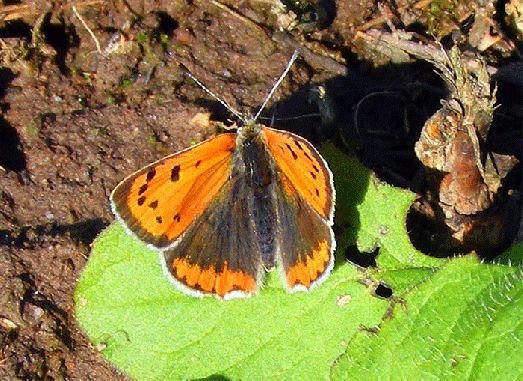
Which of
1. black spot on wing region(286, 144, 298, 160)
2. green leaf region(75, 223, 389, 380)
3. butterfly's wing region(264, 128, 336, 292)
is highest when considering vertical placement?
black spot on wing region(286, 144, 298, 160)

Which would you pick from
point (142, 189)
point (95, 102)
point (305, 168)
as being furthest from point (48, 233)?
point (305, 168)

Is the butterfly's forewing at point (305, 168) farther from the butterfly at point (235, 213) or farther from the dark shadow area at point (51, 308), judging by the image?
the dark shadow area at point (51, 308)

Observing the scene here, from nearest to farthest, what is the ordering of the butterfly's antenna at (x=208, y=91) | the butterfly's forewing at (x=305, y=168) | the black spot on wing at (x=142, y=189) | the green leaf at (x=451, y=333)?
the green leaf at (x=451, y=333), the butterfly's forewing at (x=305, y=168), the black spot on wing at (x=142, y=189), the butterfly's antenna at (x=208, y=91)

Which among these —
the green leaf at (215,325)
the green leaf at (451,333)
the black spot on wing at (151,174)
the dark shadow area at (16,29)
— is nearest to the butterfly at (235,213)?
the black spot on wing at (151,174)

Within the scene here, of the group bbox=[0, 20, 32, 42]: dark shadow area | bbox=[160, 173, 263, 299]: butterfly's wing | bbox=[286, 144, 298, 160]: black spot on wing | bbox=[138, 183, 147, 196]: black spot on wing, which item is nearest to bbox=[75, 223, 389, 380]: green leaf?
bbox=[160, 173, 263, 299]: butterfly's wing

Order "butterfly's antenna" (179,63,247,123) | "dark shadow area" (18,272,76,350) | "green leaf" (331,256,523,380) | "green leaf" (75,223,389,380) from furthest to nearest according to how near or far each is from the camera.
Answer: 1. "butterfly's antenna" (179,63,247,123)
2. "dark shadow area" (18,272,76,350)
3. "green leaf" (75,223,389,380)
4. "green leaf" (331,256,523,380)

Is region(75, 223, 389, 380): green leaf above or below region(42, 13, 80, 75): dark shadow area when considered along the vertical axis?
below

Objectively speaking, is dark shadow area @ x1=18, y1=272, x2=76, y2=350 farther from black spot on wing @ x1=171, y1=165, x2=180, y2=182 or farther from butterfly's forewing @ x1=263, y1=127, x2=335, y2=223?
butterfly's forewing @ x1=263, y1=127, x2=335, y2=223
